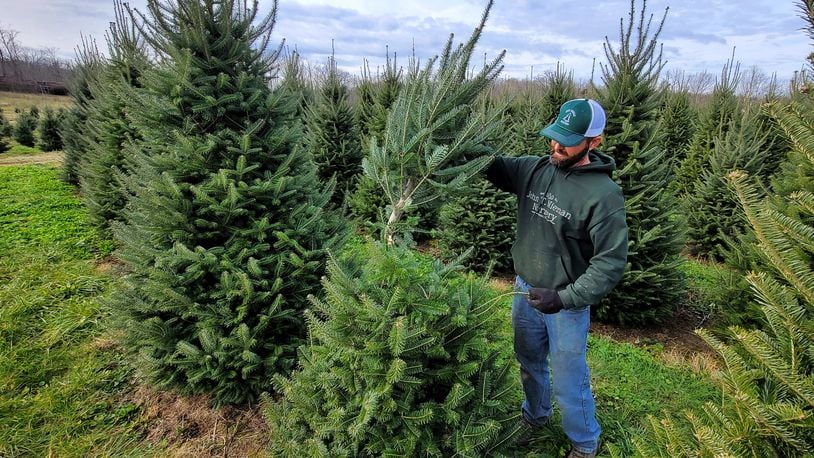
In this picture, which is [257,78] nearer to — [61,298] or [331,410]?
[331,410]

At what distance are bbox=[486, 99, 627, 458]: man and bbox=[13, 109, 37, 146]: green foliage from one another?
26.5 metres

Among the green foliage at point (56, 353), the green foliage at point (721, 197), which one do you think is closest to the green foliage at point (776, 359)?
the green foliage at point (56, 353)

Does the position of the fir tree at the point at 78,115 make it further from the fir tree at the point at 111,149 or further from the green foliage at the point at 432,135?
the green foliage at the point at 432,135

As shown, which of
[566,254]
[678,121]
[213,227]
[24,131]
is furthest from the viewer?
[24,131]

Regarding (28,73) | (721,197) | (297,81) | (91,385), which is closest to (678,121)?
(721,197)

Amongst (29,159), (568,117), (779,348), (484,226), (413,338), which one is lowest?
(484,226)

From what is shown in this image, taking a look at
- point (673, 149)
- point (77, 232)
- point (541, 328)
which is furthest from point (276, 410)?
point (673, 149)

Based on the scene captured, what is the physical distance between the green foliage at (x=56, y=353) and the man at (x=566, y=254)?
326 cm

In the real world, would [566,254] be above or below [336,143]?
below

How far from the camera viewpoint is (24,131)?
19578mm

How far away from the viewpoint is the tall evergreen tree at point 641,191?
5102 mm

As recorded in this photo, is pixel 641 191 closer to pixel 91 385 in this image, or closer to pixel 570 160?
pixel 570 160

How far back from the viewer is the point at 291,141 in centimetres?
360

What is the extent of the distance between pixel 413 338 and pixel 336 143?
8877 millimetres
